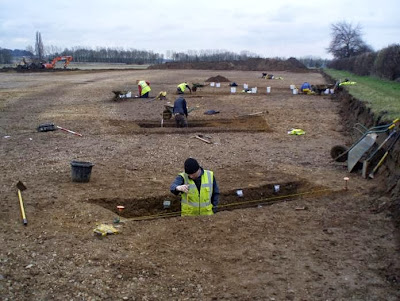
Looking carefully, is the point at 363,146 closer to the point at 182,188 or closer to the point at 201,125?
the point at 182,188

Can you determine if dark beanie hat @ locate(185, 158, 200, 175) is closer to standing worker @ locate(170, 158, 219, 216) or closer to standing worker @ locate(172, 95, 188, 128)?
standing worker @ locate(170, 158, 219, 216)

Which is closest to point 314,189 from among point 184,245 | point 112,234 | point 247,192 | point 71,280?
point 247,192

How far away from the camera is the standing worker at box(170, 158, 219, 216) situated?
19.3 feet

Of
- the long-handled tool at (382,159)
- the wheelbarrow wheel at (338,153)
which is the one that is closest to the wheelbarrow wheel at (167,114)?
the wheelbarrow wheel at (338,153)

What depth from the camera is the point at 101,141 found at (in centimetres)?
1135

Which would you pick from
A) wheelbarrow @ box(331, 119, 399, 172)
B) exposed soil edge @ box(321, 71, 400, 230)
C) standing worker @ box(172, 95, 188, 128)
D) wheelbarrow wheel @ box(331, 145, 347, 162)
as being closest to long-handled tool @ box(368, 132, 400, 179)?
exposed soil edge @ box(321, 71, 400, 230)

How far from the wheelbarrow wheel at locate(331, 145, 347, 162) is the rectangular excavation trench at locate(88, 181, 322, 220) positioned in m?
1.68

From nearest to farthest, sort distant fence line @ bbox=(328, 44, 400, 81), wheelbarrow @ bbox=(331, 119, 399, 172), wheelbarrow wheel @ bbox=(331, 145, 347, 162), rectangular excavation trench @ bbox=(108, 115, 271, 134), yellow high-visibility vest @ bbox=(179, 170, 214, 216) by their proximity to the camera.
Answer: yellow high-visibility vest @ bbox=(179, 170, 214, 216) < wheelbarrow @ bbox=(331, 119, 399, 172) < wheelbarrow wheel @ bbox=(331, 145, 347, 162) < rectangular excavation trench @ bbox=(108, 115, 271, 134) < distant fence line @ bbox=(328, 44, 400, 81)

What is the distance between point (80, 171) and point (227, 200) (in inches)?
109

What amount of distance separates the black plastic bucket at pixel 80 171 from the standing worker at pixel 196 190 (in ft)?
7.46

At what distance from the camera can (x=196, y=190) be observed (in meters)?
6.10

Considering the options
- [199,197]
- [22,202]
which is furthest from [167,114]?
[199,197]

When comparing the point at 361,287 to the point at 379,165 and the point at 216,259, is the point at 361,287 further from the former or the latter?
the point at 379,165

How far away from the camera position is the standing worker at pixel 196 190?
5.88 meters
